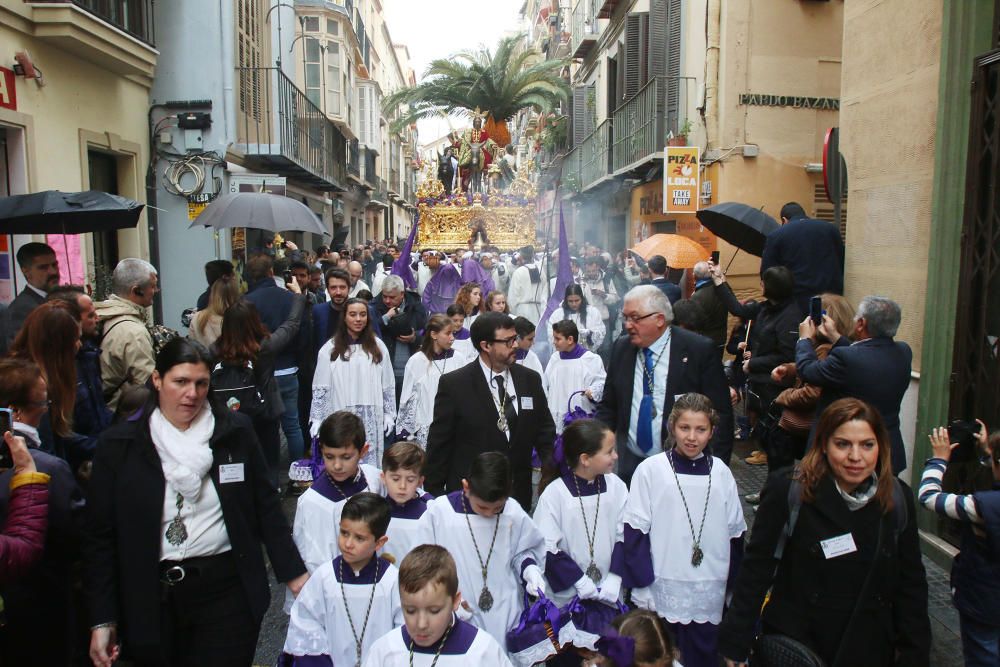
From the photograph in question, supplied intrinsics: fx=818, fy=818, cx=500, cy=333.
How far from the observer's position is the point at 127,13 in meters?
11.1

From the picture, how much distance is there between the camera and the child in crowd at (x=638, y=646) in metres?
2.66

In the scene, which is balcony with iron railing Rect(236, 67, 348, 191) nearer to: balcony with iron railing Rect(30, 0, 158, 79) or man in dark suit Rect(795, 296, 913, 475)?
balcony with iron railing Rect(30, 0, 158, 79)

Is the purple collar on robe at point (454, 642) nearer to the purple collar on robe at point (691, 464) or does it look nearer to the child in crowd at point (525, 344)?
the purple collar on robe at point (691, 464)

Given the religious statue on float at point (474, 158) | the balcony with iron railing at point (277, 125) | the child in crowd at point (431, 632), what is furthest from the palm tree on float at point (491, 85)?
the child in crowd at point (431, 632)

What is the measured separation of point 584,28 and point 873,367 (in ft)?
76.0

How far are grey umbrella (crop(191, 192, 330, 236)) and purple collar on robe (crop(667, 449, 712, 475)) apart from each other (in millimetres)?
5947

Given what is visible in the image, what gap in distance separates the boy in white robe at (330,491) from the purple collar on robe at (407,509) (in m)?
0.21

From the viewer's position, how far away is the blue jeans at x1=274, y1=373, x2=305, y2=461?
728cm

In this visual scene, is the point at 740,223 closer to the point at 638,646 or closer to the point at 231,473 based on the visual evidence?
the point at 638,646

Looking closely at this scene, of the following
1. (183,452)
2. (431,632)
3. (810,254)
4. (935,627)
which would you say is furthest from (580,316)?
(431,632)

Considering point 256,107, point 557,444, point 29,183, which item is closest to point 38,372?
point 557,444

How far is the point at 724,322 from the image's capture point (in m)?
8.55

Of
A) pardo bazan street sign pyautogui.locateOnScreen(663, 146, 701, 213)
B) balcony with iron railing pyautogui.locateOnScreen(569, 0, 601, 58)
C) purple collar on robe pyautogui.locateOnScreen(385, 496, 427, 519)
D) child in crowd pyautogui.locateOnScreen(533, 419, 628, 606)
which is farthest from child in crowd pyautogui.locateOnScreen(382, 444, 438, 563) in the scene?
balcony with iron railing pyautogui.locateOnScreen(569, 0, 601, 58)

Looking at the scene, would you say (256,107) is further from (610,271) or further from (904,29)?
(904,29)
